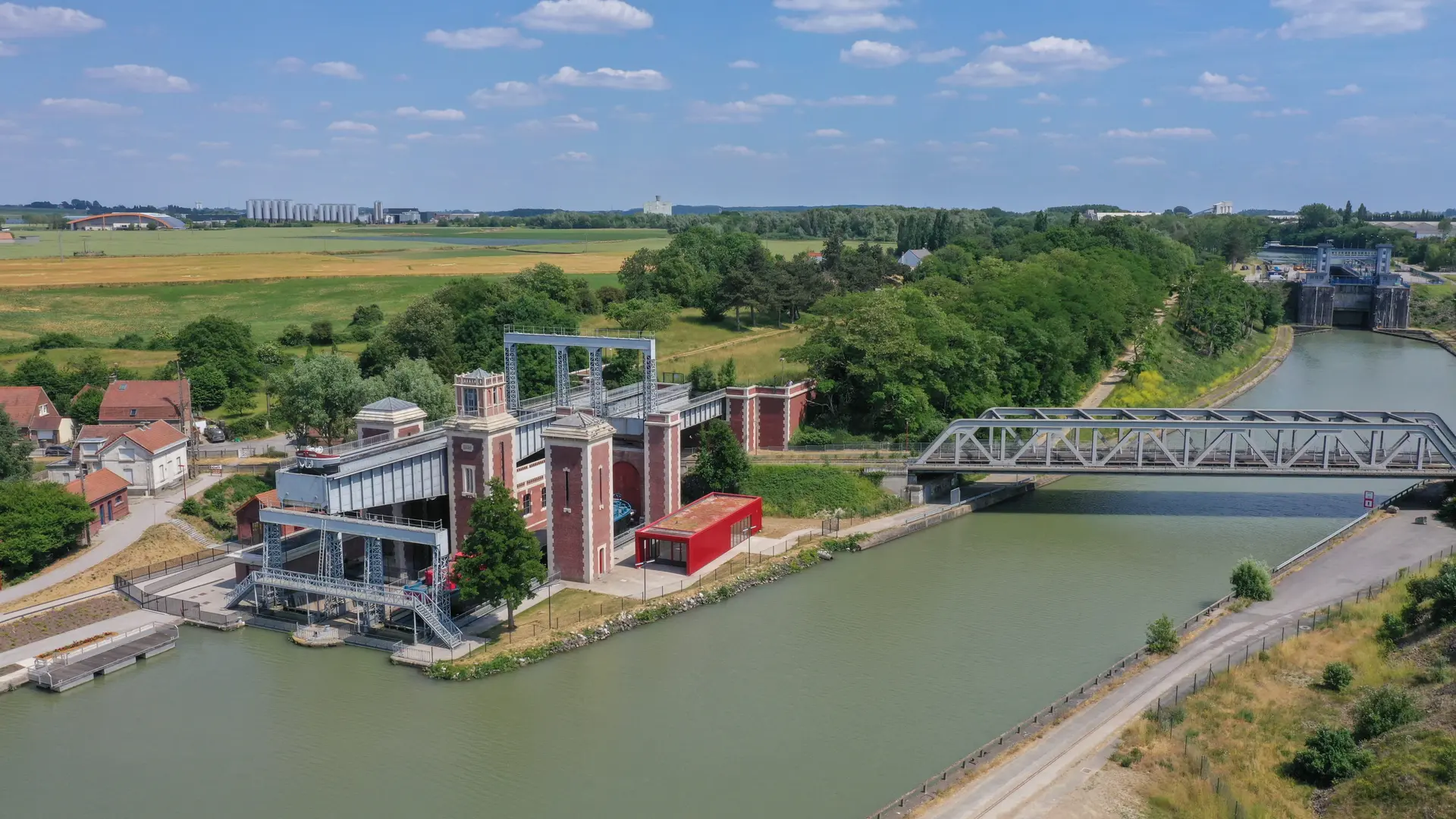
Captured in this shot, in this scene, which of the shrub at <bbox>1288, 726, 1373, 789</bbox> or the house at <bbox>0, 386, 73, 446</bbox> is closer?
the shrub at <bbox>1288, 726, 1373, 789</bbox>

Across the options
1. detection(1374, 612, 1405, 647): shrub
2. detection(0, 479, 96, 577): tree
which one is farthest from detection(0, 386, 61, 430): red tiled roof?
detection(1374, 612, 1405, 647): shrub

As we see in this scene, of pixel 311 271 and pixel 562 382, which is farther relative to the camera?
pixel 311 271

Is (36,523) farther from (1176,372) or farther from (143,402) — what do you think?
(1176,372)

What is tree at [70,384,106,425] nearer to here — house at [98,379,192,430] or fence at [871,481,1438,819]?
house at [98,379,192,430]

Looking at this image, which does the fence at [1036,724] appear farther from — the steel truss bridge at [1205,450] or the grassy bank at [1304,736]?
the steel truss bridge at [1205,450]

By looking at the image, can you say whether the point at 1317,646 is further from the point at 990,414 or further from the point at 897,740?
the point at 990,414

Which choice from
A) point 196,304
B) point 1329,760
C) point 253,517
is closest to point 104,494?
point 253,517

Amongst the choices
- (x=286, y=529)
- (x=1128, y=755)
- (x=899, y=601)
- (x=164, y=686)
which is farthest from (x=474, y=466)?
(x=1128, y=755)
